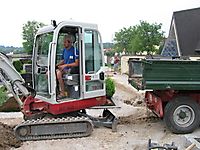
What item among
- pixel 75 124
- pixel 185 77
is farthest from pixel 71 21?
pixel 185 77

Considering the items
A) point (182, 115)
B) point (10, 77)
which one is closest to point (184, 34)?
point (182, 115)

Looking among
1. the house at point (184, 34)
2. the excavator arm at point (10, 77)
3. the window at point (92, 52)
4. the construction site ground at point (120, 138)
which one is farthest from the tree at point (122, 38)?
the excavator arm at point (10, 77)

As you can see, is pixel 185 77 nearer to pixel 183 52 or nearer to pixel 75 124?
pixel 75 124

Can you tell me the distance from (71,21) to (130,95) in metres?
7.73

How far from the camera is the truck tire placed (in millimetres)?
7770

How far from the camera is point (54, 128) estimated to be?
732 cm

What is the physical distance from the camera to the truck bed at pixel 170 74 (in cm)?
747

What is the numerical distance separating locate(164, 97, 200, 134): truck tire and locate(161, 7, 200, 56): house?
16778 mm

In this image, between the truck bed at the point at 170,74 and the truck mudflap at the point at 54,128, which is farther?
the truck bed at the point at 170,74

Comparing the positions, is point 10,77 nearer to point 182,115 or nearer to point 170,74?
point 170,74

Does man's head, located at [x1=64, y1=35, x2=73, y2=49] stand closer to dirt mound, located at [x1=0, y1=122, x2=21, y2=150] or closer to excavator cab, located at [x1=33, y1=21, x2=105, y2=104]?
excavator cab, located at [x1=33, y1=21, x2=105, y2=104]

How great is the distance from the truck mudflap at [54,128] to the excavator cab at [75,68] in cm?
48

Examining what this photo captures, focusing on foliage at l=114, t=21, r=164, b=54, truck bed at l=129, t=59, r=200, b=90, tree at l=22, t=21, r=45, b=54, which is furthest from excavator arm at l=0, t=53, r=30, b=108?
tree at l=22, t=21, r=45, b=54

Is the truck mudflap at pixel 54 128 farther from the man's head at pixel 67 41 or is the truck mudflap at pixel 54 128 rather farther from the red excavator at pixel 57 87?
the man's head at pixel 67 41
